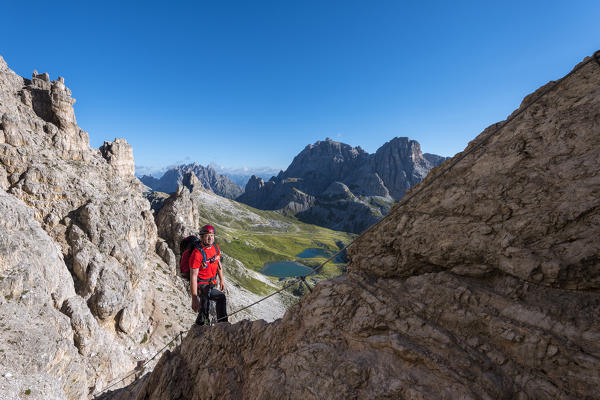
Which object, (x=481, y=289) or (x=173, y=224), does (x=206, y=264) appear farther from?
(x=173, y=224)

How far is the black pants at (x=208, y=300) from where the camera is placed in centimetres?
1266

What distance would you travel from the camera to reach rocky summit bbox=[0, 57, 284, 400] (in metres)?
35.7

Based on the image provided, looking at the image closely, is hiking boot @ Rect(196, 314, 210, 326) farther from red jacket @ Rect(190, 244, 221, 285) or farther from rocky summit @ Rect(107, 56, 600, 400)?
rocky summit @ Rect(107, 56, 600, 400)

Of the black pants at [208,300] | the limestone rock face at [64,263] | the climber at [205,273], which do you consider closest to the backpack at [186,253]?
the climber at [205,273]

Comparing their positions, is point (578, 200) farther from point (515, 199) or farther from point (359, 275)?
point (359, 275)

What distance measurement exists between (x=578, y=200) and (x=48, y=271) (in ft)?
198

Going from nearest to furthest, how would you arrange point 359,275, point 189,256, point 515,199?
point 515,199 < point 359,275 < point 189,256

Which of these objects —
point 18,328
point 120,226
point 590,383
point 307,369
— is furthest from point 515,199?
point 120,226

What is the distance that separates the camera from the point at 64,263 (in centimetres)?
4722

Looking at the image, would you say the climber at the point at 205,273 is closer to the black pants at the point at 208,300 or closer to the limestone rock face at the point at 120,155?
the black pants at the point at 208,300

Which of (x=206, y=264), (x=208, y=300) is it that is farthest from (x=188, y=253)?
(x=208, y=300)

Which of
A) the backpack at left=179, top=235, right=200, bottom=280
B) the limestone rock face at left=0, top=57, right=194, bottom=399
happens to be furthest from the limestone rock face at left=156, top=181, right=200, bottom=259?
the backpack at left=179, top=235, right=200, bottom=280

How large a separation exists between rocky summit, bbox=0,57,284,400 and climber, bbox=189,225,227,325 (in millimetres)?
36074

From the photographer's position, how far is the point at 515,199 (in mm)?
6551
